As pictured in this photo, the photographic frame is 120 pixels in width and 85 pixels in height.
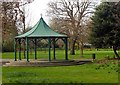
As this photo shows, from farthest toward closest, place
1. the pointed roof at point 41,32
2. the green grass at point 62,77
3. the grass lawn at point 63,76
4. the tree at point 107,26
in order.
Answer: the tree at point 107,26 < the pointed roof at point 41,32 < the grass lawn at point 63,76 < the green grass at point 62,77

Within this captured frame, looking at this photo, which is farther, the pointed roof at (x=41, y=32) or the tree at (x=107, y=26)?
the tree at (x=107, y=26)

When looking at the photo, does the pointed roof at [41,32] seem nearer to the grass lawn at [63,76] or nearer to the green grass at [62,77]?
the grass lawn at [63,76]

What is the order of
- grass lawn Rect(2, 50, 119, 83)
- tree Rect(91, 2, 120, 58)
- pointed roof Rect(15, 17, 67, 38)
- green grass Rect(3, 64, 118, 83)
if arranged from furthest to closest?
tree Rect(91, 2, 120, 58) < pointed roof Rect(15, 17, 67, 38) < grass lawn Rect(2, 50, 119, 83) < green grass Rect(3, 64, 118, 83)

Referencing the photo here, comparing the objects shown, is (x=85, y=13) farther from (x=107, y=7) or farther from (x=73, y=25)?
(x=107, y=7)

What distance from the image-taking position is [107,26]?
37656 millimetres

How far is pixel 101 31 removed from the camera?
38250 millimetres

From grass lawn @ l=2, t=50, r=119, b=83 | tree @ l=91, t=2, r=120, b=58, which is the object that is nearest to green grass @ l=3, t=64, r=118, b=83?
grass lawn @ l=2, t=50, r=119, b=83

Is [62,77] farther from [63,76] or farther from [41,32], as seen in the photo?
[41,32]

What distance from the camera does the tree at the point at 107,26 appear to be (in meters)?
37.2

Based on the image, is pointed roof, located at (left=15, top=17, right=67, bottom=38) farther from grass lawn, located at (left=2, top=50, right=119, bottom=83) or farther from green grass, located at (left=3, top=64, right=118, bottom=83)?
green grass, located at (left=3, top=64, right=118, bottom=83)

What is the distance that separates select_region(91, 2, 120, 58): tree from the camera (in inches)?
1464

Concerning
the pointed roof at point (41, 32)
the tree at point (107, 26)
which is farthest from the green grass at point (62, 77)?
the tree at point (107, 26)

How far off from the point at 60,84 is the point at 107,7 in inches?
984

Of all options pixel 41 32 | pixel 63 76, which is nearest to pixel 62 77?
pixel 63 76
